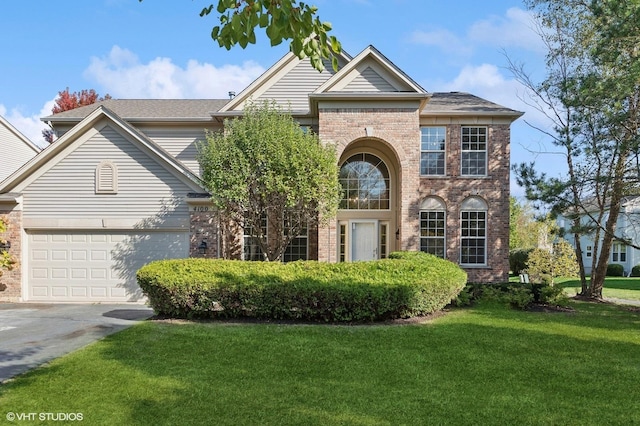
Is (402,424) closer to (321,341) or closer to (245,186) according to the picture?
(321,341)

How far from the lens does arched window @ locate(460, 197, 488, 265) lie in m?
16.4

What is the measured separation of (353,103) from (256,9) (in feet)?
39.6

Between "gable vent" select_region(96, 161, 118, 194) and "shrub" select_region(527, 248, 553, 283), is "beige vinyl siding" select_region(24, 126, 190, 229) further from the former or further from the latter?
"shrub" select_region(527, 248, 553, 283)

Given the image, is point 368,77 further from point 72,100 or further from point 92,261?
point 72,100

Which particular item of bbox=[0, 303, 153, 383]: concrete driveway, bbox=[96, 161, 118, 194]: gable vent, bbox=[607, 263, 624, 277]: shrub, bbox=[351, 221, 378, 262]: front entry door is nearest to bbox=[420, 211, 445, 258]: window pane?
bbox=[351, 221, 378, 262]: front entry door

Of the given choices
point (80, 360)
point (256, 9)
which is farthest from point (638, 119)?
point (80, 360)

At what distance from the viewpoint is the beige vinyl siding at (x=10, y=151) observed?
65.5 feet

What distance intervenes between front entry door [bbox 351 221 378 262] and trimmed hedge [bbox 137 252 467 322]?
6.59 meters

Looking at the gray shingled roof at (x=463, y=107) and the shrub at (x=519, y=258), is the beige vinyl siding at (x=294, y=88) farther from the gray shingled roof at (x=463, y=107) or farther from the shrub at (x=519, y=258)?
the shrub at (x=519, y=258)

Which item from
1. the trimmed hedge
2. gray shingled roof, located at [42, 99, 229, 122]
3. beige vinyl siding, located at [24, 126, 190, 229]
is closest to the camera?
the trimmed hedge

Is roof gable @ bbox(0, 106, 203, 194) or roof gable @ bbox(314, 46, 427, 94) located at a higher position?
roof gable @ bbox(314, 46, 427, 94)

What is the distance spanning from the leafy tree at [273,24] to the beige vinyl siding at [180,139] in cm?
1453

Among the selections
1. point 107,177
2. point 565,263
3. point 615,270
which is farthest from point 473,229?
point 615,270

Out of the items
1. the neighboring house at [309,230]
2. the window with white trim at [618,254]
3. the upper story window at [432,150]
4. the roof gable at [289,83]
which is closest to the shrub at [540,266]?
the neighboring house at [309,230]
